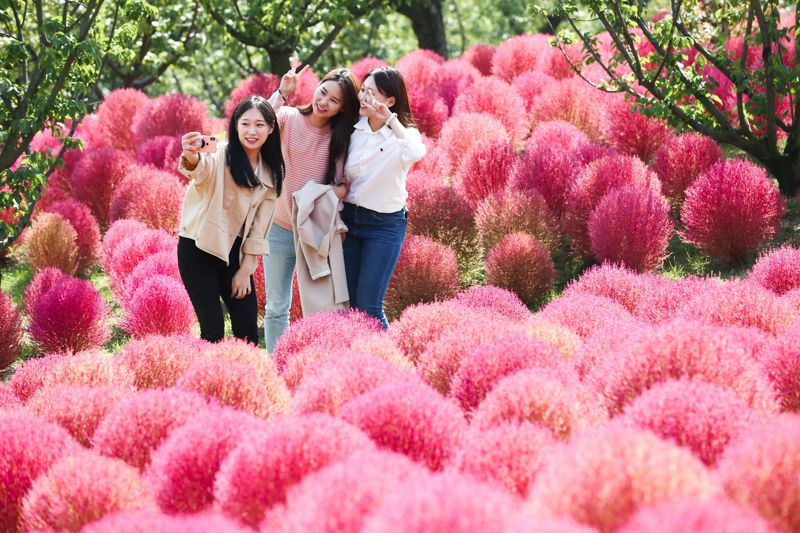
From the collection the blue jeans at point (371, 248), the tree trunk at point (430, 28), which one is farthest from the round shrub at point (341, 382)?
the tree trunk at point (430, 28)

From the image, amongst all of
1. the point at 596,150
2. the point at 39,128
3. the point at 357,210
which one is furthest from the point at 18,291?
the point at 596,150

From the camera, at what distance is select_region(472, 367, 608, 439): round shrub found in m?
3.01

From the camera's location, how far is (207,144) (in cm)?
466

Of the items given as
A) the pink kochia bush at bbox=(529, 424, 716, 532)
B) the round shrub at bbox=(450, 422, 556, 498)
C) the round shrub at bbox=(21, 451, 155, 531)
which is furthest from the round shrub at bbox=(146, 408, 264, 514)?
the pink kochia bush at bbox=(529, 424, 716, 532)

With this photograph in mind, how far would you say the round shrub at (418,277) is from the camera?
6.64 m

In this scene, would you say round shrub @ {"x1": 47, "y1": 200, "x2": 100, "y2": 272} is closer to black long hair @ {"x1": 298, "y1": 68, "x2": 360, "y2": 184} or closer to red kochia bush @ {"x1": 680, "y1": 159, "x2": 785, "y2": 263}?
black long hair @ {"x1": 298, "y1": 68, "x2": 360, "y2": 184}

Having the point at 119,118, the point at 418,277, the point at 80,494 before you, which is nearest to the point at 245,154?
the point at 418,277

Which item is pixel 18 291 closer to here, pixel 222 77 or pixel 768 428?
pixel 768 428

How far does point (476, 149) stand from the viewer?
8.27 meters

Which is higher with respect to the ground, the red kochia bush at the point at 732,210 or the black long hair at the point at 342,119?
the black long hair at the point at 342,119

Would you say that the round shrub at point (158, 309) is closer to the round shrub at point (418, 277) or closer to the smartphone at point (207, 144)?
the round shrub at point (418, 277)

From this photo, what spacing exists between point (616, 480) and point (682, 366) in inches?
40.8

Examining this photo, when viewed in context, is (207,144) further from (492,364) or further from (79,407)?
(492,364)

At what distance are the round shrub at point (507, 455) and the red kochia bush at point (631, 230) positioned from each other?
3.89 metres
